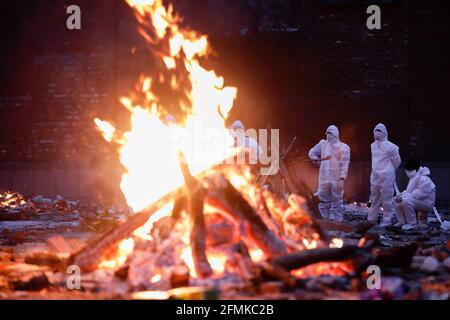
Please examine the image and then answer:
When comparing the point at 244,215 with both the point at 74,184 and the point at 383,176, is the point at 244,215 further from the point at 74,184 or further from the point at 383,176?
the point at 74,184

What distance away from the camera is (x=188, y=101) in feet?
59.2

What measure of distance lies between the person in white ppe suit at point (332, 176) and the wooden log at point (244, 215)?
7.28 meters

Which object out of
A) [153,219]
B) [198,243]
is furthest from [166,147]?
[198,243]

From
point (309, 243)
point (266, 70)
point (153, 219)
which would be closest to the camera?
point (309, 243)

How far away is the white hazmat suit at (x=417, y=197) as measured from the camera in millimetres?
12281

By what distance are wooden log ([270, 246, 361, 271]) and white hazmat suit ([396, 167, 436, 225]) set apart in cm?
611

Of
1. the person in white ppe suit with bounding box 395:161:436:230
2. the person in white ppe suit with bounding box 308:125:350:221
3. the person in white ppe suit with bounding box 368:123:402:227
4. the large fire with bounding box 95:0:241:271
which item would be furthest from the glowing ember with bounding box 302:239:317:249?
the person in white ppe suit with bounding box 308:125:350:221

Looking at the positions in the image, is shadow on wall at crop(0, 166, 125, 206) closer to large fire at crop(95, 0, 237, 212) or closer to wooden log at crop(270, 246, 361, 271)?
large fire at crop(95, 0, 237, 212)

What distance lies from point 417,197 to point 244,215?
644 centimetres

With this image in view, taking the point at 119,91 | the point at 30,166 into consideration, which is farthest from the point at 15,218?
the point at 119,91

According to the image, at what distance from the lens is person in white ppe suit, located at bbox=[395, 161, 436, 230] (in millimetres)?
12281

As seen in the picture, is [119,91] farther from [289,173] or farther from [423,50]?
[423,50]

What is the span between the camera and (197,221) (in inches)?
275
